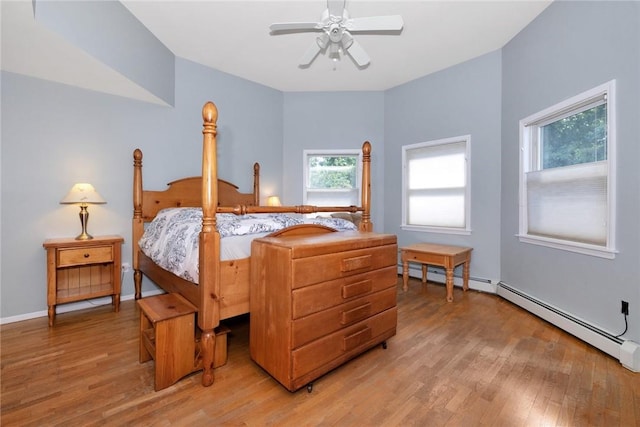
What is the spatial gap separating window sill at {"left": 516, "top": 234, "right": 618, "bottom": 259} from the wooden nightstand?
4136 mm

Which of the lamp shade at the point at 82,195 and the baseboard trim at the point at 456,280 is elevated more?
the lamp shade at the point at 82,195

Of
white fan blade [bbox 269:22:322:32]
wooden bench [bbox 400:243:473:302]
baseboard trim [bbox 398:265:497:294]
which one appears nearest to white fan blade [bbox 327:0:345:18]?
white fan blade [bbox 269:22:322:32]

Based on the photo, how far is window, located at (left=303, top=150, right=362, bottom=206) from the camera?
15.5ft

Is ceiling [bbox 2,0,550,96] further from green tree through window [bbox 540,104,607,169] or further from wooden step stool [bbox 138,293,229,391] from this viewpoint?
wooden step stool [bbox 138,293,229,391]

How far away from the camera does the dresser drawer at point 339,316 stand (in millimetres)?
1599

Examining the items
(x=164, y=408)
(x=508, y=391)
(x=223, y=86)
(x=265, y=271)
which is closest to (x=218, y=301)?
(x=265, y=271)

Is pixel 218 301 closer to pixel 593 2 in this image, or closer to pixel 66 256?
pixel 66 256

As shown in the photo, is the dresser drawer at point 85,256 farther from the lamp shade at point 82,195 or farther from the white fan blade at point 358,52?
the white fan blade at point 358,52

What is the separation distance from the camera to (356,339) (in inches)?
74.8

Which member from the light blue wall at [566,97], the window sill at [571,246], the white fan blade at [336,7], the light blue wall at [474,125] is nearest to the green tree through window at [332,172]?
the light blue wall at [474,125]

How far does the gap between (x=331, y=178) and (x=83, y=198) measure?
318 cm

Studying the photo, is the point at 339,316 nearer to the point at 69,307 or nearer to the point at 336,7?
the point at 336,7

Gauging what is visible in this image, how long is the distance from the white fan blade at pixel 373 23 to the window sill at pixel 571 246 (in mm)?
2299

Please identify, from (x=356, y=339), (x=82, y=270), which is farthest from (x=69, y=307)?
(x=356, y=339)
